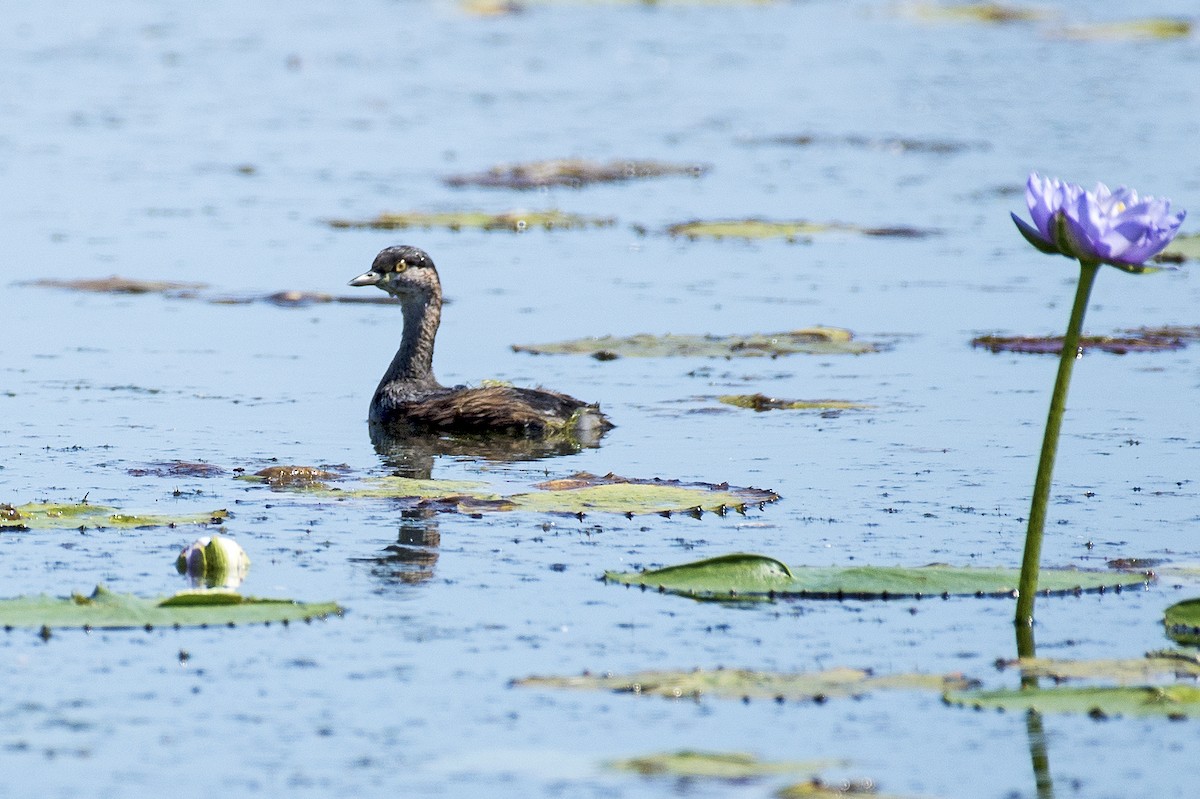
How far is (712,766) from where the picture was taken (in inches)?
217

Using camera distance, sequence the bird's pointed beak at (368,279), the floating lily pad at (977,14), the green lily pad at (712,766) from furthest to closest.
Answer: the floating lily pad at (977,14) < the bird's pointed beak at (368,279) < the green lily pad at (712,766)

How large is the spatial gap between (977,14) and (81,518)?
34612 mm

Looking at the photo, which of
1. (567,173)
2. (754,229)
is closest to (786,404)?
(754,229)

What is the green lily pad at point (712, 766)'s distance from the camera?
216 inches

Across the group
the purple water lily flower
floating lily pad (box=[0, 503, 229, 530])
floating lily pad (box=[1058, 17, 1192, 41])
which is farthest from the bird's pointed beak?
floating lily pad (box=[1058, 17, 1192, 41])

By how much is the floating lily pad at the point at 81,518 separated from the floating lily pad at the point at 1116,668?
328cm

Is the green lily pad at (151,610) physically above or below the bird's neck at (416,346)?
below

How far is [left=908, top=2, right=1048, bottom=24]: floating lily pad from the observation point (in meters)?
40.5

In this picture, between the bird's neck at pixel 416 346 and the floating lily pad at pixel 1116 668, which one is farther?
the bird's neck at pixel 416 346

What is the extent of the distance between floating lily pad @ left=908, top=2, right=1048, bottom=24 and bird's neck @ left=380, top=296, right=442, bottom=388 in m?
29.5

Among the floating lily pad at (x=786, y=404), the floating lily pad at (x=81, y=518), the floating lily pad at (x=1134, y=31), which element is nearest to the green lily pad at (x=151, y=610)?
the floating lily pad at (x=81, y=518)

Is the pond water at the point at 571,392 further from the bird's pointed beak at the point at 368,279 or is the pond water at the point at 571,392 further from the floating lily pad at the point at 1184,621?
the bird's pointed beak at the point at 368,279

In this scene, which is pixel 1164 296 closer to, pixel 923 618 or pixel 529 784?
pixel 923 618

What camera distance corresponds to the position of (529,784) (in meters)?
5.58
